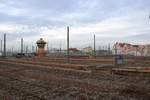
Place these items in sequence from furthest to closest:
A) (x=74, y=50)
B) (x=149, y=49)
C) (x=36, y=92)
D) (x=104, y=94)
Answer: (x=74, y=50)
(x=149, y=49)
(x=36, y=92)
(x=104, y=94)

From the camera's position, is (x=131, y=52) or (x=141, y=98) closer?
(x=141, y=98)

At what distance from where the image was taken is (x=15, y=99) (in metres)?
11.2

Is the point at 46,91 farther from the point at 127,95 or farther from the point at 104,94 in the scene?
the point at 127,95

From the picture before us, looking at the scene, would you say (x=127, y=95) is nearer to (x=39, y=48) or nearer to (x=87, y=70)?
(x=87, y=70)

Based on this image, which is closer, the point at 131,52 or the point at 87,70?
the point at 87,70

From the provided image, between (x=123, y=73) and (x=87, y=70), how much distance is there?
11.8 ft

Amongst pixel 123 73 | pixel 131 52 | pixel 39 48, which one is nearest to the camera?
pixel 123 73

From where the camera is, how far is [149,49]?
77812 millimetres

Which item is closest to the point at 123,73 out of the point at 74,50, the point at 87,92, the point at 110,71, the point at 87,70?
the point at 110,71

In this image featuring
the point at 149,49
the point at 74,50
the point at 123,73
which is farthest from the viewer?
the point at 74,50

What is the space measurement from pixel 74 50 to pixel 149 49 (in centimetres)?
3657

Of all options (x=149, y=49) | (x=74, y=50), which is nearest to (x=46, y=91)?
(x=149, y=49)

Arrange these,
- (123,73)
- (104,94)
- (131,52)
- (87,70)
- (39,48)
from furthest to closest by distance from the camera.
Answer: (131,52) → (39,48) → (87,70) → (123,73) → (104,94)

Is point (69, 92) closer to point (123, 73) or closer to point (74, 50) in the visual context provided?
point (123, 73)
